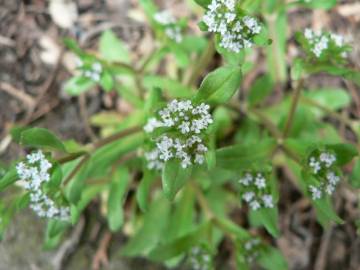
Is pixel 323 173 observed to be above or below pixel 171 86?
below

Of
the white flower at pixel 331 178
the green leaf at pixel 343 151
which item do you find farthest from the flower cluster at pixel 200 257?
the green leaf at pixel 343 151

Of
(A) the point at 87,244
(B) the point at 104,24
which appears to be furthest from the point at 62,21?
(A) the point at 87,244

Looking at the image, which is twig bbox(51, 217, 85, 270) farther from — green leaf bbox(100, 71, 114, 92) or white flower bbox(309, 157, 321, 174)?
white flower bbox(309, 157, 321, 174)

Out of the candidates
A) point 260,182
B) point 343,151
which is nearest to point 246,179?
point 260,182

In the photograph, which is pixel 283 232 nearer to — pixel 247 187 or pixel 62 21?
pixel 247 187

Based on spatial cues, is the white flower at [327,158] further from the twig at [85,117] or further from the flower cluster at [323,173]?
the twig at [85,117]

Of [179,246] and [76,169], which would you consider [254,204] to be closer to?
[179,246]
